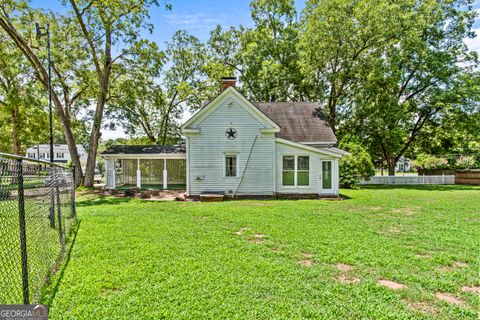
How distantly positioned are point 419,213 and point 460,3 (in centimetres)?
2289

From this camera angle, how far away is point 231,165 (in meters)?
14.1

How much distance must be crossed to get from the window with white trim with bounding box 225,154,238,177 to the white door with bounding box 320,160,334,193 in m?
4.50

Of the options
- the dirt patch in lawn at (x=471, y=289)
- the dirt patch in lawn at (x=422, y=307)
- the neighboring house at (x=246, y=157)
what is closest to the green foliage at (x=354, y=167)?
the neighboring house at (x=246, y=157)

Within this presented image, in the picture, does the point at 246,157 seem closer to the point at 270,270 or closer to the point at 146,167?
the point at 270,270

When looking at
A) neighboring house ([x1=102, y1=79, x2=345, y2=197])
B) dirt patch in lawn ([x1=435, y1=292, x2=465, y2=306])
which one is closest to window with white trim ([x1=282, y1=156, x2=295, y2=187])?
neighboring house ([x1=102, y1=79, x2=345, y2=197])

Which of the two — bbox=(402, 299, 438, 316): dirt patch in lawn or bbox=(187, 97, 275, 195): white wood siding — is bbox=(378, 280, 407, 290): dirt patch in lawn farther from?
bbox=(187, 97, 275, 195): white wood siding

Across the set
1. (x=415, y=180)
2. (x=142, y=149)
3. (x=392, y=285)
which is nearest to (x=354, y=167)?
(x=415, y=180)

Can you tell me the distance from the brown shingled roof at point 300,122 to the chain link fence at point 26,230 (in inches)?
532

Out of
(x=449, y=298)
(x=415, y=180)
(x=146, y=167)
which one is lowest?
(x=449, y=298)

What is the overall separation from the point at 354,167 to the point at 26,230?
754 inches

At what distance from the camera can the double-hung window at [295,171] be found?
14062 millimetres

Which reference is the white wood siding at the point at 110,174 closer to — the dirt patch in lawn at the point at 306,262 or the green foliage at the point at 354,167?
the dirt patch in lawn at the point at 306,262

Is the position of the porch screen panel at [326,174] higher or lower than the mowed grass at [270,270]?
higher

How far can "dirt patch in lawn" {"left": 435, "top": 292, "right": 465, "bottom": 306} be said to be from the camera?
325cm
